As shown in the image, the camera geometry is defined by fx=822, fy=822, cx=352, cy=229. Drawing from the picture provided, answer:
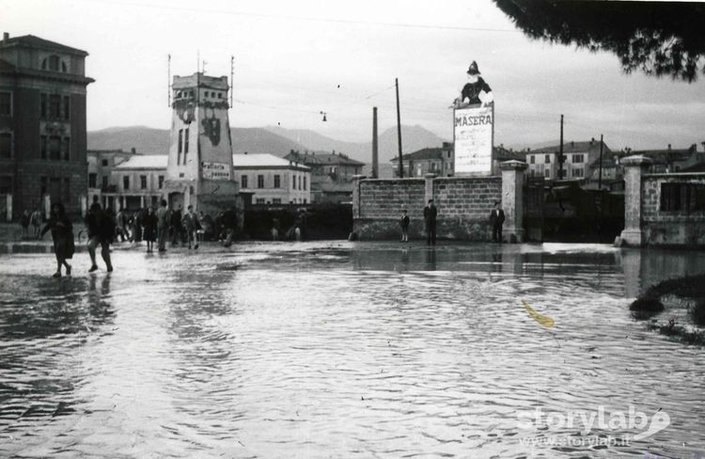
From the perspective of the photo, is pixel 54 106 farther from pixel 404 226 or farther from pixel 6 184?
pixel 404 226

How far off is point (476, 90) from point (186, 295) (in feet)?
61.8

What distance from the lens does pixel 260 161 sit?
7488cm

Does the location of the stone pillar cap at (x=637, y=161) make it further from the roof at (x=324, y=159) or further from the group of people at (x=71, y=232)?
the roof at (x=324, y=159)

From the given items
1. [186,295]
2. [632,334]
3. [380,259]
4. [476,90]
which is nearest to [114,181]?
[476,90]

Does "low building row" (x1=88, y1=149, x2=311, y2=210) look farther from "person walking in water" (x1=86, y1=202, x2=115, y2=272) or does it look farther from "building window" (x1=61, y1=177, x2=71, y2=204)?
"person walking in water" (x1=86, y1=202, x2=115, y2=272)

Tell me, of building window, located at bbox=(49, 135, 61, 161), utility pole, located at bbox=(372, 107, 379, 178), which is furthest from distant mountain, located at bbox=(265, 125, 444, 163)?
building window, located at bbox=(49, 135, 61, 161)

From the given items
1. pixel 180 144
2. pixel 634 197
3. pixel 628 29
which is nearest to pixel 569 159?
pixel 180 144

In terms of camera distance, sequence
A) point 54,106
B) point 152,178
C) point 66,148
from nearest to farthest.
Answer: point 54,106, point 66,148, point 152,178

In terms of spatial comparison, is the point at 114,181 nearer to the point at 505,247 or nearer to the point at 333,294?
the point at 505,247

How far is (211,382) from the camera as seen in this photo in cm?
593

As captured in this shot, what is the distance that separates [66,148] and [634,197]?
29015 millimetres

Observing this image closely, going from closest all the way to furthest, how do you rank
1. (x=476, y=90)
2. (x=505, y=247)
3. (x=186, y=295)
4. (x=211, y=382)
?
(x=211, y=382) < (x=186, y=295) < (x=505, y=247) < (x=476, y=90)

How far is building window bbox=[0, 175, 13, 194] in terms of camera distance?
127ft

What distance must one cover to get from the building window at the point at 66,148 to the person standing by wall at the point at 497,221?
2382cm
